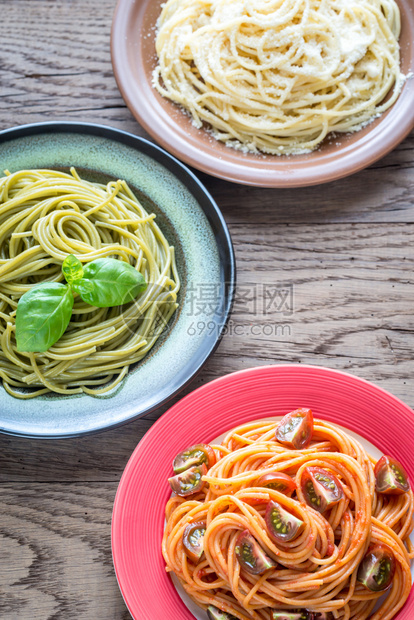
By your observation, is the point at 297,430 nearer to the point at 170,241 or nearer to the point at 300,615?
the point at 300,615

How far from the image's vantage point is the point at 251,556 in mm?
1580

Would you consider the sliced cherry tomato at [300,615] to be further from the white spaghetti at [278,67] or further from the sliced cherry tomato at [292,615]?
the white spaghetti at [278,67]

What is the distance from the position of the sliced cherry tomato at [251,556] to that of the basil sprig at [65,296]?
0.86 metres

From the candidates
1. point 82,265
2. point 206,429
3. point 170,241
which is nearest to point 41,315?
point 82,265

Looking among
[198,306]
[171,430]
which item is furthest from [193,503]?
[198,306]

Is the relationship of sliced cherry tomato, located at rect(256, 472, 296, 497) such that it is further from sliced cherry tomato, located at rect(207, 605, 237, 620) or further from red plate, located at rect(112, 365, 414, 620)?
sliced cherry tomato, located at rect(207, 605, 237, 620)

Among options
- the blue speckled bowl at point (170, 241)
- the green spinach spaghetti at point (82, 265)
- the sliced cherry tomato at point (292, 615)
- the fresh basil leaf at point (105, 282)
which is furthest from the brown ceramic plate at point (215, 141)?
the sliced cherry tomato at point (292, 615)

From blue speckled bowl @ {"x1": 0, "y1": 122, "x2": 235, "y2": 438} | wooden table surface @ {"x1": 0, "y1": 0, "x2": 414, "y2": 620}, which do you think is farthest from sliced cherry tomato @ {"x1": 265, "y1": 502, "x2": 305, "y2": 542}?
wooden table surface @ {"x1": 0, "y1": 0, "x2": 414, "y2": 620}

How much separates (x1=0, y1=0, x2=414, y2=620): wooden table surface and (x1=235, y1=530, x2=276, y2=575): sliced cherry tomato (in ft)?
1.98

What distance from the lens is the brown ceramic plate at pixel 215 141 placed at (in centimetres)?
203

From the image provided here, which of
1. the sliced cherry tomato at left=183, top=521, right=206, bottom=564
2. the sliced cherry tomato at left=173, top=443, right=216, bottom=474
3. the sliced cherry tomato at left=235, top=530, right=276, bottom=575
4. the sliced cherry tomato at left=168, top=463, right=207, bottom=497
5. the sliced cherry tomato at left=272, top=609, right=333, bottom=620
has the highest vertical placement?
the sliced cherry tomato at left=173, top=443, right=216, bottom=474

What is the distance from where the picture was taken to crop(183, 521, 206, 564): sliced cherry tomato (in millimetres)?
1662

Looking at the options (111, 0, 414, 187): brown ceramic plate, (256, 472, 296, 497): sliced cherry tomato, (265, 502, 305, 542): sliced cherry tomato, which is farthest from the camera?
(111, 0, 414, 187): brown ceramic plate

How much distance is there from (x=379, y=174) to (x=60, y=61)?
1455mm
